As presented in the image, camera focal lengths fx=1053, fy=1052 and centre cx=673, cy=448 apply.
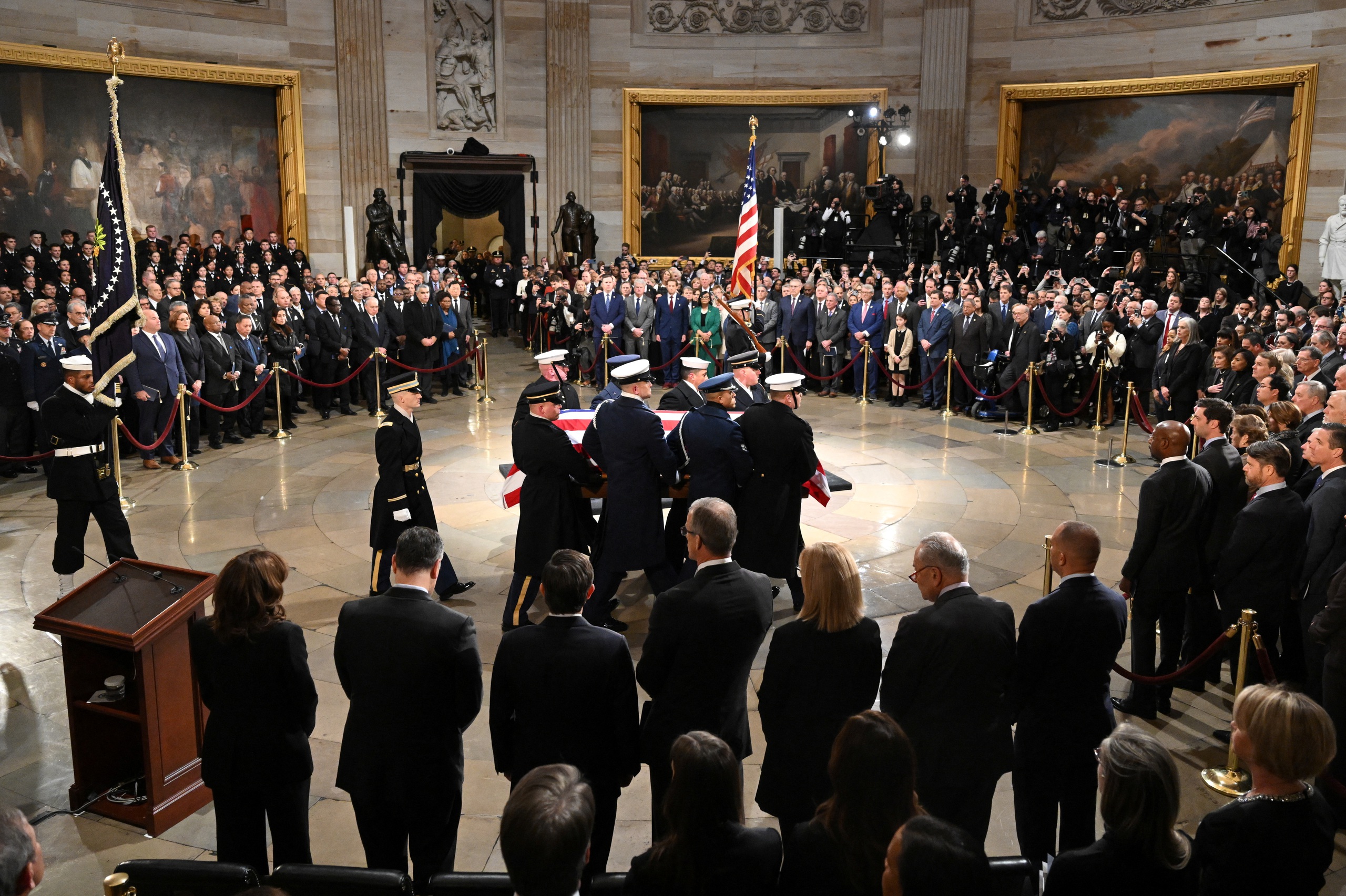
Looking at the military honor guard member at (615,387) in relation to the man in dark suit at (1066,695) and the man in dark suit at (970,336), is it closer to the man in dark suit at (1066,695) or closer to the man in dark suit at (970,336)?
the man in dark suit at (1066,695)

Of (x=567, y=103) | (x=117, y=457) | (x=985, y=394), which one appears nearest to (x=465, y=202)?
(x=567, y=103)

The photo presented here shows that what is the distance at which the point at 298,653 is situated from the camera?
412 centimetres

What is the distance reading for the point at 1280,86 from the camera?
20.1m

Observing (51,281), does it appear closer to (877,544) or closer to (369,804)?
(877,544)

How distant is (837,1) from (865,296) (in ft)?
38.9

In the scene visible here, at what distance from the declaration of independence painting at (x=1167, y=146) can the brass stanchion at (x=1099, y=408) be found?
346 inches

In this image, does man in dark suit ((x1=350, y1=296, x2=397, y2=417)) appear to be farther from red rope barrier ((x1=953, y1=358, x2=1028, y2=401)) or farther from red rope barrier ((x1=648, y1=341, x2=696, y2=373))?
red rope barrier ((x1=953, y1=358, x2=1028, y2=401))

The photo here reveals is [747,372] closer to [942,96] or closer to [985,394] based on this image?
[985,394]

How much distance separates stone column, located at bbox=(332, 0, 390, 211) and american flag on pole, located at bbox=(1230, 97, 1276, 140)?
18.0 metres

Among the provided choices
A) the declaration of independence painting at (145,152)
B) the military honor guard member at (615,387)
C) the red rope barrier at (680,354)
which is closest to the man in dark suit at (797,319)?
the red rope barrier at (680,354)

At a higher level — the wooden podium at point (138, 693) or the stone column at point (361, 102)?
the stone column at point (361, 102)

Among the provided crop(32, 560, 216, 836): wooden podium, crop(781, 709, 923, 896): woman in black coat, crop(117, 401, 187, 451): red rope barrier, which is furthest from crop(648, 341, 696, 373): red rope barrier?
crop(781, 709, 923, 896): woman in black coat

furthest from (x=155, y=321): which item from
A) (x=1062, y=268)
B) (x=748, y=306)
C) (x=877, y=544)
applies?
(x=1062, y=268)

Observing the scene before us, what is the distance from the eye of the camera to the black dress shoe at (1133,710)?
6.24 meters
